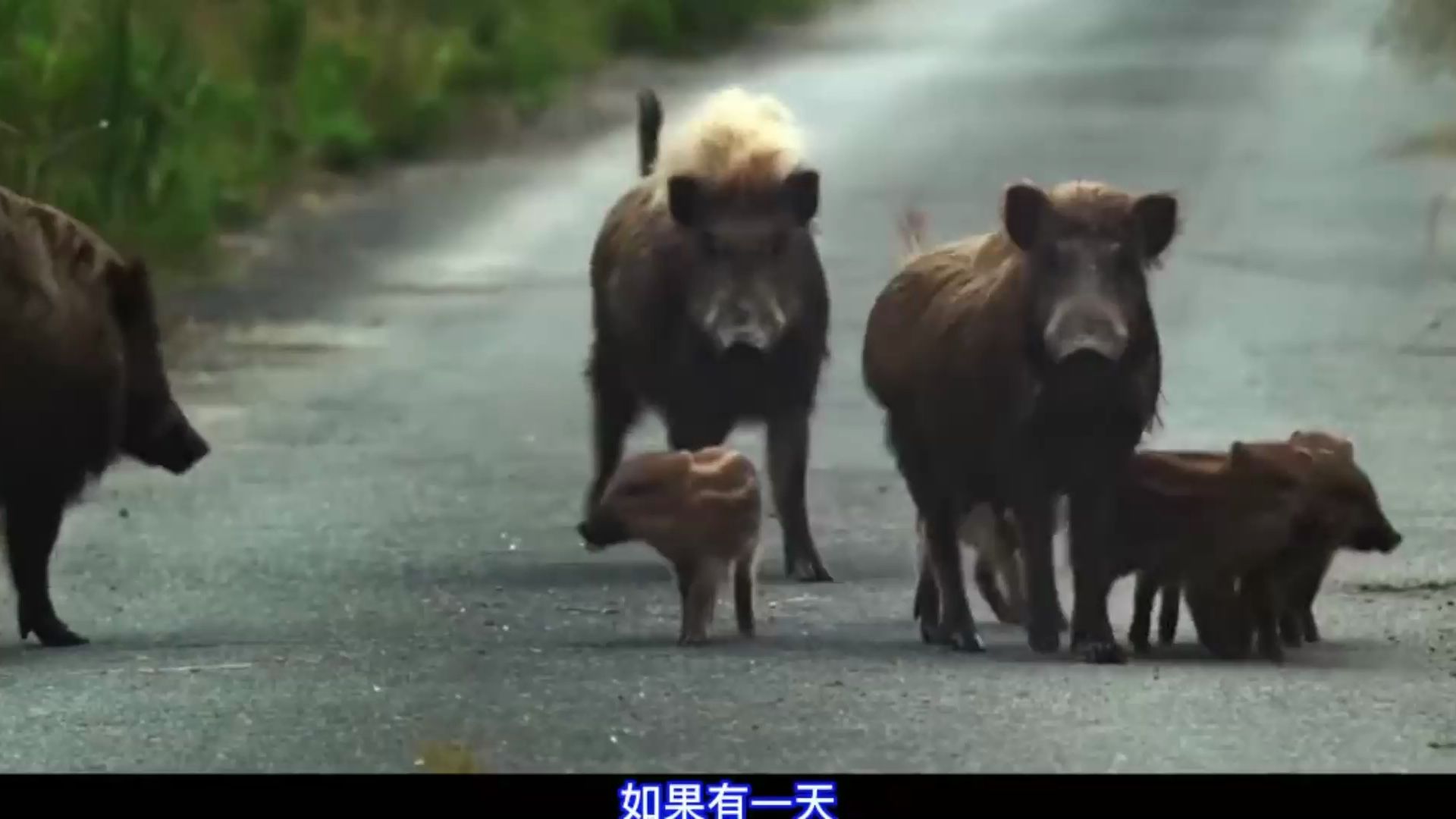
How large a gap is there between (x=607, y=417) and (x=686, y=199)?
1298 millimetres

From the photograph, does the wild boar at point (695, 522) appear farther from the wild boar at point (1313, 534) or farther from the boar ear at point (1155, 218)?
the boar ear at point (1155, 218)

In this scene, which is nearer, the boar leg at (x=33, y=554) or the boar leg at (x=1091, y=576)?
the boar leg at (x=1091, y=576)

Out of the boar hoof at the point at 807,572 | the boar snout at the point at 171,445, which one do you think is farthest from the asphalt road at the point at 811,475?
the boar snout at the point at 171,445

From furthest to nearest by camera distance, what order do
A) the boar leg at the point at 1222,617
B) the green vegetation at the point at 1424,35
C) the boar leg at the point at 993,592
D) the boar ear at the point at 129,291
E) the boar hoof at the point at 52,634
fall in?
the green vegetation at the point at 1424,35 < the boar leg at the point at 993,592 < the boar ear at the point at 129,291 < the boar hoof at the point at 52,634 < the boar leg at the point at 1222,617

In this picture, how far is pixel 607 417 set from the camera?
10.4m

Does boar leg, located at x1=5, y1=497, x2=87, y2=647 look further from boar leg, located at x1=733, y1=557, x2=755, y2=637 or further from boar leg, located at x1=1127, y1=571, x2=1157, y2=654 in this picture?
boar leg, located at x1=1127, y1=571, x2=1157, y2=654

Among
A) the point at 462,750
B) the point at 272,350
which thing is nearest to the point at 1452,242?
the point at 272,350

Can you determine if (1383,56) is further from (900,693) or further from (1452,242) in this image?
(900,693)

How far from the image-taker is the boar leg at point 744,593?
28.0ft

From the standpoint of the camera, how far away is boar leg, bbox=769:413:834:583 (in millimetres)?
9594

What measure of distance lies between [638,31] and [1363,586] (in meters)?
12.5

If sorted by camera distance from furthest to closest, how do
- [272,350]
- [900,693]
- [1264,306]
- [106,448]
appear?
[1264,306] < [272,350] < [106,448] < [900,693]
